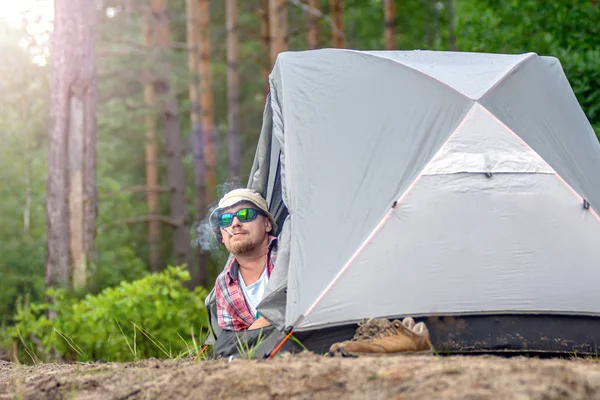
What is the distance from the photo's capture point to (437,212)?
200 inches

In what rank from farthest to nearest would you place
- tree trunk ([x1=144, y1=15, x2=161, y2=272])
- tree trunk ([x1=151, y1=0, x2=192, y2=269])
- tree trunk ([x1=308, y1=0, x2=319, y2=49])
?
tree trunk ([x1=308, y1=0, x2=319, y2=49]), tree trunk ([x1=144, y1=15, x2=161, y2=272]), tree trunk ([x1=151, y1=0, x2=192, y2=269])

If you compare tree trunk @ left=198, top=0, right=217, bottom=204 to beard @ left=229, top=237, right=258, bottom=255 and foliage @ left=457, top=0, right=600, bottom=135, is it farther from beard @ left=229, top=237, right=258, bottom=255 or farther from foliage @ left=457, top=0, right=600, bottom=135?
beard @ left=229, top=237, right=258, bottom=255

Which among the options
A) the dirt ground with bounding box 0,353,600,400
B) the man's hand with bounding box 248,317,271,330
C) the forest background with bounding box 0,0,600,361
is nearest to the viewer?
the dirt ground with bounding box 0,353,600,400

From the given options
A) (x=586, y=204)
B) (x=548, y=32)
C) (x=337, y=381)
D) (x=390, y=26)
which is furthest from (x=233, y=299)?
(x=390, y=26)

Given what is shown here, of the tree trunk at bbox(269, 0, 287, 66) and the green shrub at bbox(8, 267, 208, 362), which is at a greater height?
the tree trunk at bbox(269, 0, 287, 66)

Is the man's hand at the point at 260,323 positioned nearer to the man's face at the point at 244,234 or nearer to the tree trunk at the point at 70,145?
the man's face at the point at 244,234

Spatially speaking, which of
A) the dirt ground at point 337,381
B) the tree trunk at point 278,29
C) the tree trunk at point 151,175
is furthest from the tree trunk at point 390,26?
the dirt ground at point 337,381

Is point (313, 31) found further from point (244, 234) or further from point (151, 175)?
point (244, 234)

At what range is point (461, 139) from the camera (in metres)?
5.28

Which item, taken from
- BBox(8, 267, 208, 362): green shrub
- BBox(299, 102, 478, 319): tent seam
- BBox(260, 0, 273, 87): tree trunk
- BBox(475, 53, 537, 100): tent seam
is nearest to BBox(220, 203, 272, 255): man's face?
BBox(299, 102, 478, 319): tent seam

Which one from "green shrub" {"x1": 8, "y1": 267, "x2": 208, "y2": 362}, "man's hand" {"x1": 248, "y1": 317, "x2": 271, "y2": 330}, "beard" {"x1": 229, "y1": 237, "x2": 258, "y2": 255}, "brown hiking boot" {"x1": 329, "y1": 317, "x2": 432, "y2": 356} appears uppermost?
"beard" {"x1": 229, "y1": 237, "x2": 258, "y2": 255}

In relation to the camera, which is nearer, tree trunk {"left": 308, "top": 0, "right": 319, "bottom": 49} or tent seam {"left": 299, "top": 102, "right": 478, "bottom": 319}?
tent seam {"left": 299, "top": 102, "right": 478, "bottom": 319}

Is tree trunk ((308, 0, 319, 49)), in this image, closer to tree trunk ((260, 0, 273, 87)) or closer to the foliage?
tree trunk ((260, 0, 273, 87))

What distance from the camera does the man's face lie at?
557 cm
